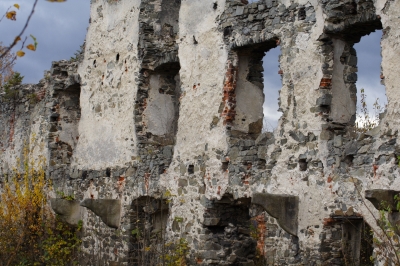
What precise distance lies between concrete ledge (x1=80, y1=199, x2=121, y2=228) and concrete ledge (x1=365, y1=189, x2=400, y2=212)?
4.95 meters

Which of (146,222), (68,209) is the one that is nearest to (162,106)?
(146,222)

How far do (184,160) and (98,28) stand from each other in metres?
3.59

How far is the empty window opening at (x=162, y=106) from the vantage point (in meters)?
10.0

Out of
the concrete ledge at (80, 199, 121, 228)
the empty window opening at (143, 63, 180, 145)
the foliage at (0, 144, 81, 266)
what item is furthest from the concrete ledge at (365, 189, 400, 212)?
the foliage at (0, 144, 81, 266)

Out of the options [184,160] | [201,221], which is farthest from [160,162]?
[201,221]

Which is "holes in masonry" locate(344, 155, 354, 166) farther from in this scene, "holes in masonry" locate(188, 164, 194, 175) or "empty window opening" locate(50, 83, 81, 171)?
"empty window opening" locate(50, 83, 81, 171)

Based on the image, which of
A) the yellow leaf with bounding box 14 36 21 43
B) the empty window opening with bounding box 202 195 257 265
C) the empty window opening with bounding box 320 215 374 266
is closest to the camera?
the yellow leaf with bounding box 14 36 21 43

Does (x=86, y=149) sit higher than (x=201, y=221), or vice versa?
(x=86, y=149)

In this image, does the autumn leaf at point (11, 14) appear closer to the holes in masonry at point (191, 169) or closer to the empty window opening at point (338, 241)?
the empty window opening at point (338, 241)

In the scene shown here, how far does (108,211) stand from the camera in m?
10.0

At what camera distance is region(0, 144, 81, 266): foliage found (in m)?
10.7

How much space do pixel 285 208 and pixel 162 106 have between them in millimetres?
3497

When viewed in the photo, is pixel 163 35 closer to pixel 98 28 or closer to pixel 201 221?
pixel 98 28

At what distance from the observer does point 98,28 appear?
37.1 feet
